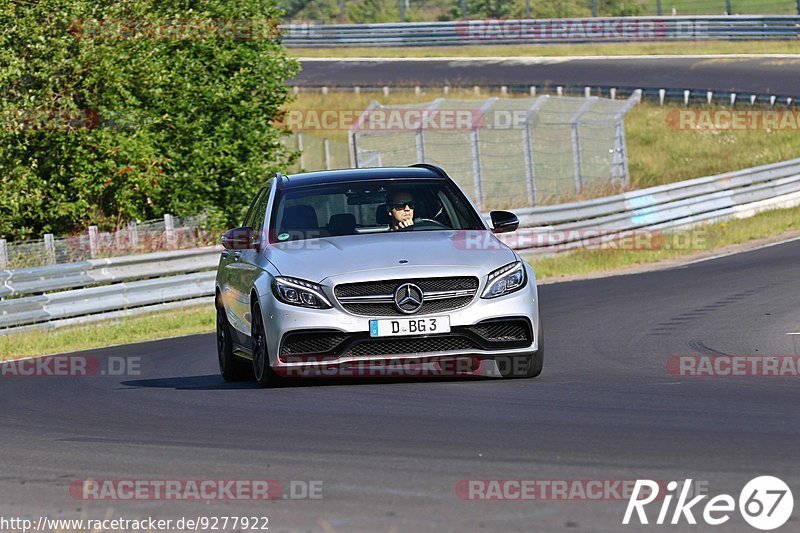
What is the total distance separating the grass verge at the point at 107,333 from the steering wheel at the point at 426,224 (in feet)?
23.8

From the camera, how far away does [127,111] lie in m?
25.9

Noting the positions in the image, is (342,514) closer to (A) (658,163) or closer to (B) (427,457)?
(B) (427,457)

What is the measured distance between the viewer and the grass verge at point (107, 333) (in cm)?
1750

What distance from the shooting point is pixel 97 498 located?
638 centimetres

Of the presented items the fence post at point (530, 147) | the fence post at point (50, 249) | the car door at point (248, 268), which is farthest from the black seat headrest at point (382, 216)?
the fence post at point (530, 147)

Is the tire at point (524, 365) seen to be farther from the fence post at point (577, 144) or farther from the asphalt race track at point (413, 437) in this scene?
the fence post at point (577, 144)

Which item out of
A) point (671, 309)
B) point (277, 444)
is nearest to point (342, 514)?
point (277, 444)

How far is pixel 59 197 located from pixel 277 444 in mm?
18615

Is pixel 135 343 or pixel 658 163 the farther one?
pixel 658 163
